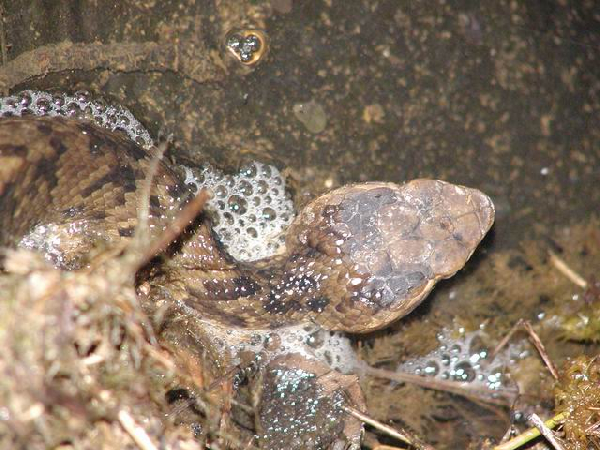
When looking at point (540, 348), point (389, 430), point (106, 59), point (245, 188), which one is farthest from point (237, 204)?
point (540, 348)

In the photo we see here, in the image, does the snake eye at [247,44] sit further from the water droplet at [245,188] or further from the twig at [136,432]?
the twig at [136,432]

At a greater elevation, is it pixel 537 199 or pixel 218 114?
pixel 218 114

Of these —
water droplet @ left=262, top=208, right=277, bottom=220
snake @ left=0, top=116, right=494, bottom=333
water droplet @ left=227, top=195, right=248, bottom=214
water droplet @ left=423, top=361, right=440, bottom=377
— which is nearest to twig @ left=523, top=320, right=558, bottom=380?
water droplet @ left=423, top=361, right=440, bottom=377

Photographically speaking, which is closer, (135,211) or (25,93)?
(135,211)

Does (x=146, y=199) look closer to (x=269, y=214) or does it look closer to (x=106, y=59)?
(x=269, y=214)

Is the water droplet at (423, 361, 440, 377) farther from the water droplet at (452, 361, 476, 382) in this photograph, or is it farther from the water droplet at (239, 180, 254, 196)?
the water droplet at (239, 180, 254, 196)

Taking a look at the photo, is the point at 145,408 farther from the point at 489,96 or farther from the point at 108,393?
the point at 489,96


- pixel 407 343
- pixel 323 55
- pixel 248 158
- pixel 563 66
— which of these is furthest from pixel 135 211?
pixel 563 66
